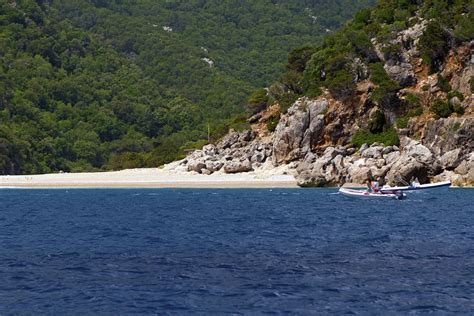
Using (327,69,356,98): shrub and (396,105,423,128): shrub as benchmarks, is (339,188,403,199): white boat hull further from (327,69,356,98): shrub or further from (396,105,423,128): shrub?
(327,69,356,98): shrub

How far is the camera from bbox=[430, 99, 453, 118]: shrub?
314 feet

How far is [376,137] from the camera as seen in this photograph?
320ft

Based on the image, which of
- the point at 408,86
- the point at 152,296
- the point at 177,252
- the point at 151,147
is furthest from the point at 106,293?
the point at 151,147

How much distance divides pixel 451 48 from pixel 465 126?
47.6 feet

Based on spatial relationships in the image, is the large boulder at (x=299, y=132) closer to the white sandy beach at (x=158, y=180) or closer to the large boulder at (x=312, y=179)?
the white sandy beach at (x=158, y=180)

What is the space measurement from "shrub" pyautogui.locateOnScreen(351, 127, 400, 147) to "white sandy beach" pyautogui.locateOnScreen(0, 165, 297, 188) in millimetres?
8528

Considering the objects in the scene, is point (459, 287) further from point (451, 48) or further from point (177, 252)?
point (451, 48)

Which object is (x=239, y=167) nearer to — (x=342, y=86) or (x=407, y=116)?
(x=342, y=86)

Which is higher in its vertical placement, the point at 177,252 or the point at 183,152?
the point at 183,152

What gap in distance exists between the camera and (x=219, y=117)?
191625mm

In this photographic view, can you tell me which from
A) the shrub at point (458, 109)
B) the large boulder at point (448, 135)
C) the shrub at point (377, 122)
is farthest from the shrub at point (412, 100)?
the large boulder at point (448, 135)

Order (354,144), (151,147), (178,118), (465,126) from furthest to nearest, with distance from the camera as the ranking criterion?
(178,118), (151,147), (354,144), (465,126)

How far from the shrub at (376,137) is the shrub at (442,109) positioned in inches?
192

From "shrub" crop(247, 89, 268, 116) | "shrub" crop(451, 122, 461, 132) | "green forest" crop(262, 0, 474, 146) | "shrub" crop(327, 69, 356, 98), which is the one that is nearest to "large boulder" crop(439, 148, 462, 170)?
"shrub" crop(451, 122, 461, 132)
